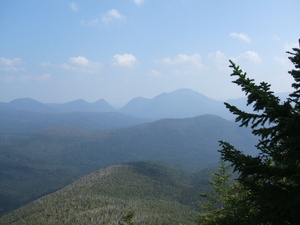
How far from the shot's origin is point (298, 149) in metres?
8.23

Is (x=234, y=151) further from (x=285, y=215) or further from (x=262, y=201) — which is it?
(x=285, y=215)

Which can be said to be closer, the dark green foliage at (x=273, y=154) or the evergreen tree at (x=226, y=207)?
the dark green foliage at (x=273, y=154)

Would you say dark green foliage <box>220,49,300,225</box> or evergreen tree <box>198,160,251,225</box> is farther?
evergreen tree <box>198,160,251,225</box>

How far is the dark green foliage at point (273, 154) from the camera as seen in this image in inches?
313

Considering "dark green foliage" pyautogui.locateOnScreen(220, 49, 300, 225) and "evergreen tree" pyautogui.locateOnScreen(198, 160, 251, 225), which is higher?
"dark green foliage" pyautogui.locateOnScreen(220, 49, 300, 225)

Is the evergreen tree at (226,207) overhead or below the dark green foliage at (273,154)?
below

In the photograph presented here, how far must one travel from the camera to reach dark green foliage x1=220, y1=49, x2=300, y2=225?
26.1 ft

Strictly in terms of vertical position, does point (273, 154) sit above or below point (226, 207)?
above

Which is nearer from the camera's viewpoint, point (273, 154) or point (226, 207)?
point (273, 154)

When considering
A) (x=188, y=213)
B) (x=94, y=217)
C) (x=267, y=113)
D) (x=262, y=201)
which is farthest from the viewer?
(x=188, y=213)

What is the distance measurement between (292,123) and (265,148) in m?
2.48

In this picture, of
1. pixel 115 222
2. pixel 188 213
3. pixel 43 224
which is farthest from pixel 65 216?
pixel 188 213

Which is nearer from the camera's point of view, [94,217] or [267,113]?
[267,113]

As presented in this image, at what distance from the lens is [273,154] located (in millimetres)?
8992
